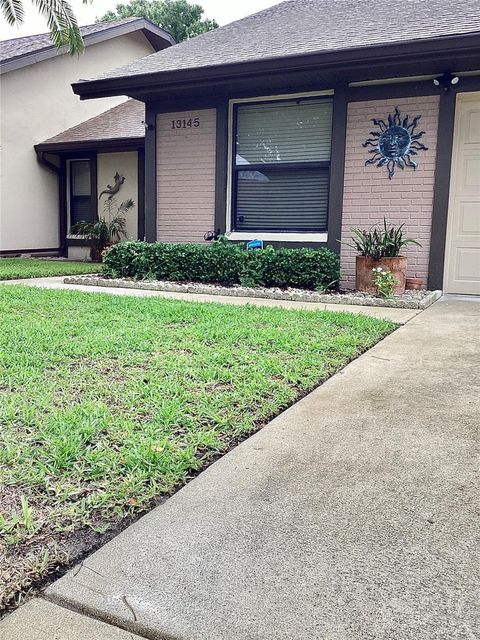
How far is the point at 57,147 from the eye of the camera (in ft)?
41.3

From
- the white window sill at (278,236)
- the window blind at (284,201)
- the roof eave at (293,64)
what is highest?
the roof eave at (293,64)

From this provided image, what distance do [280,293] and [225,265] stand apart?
1115 millimetres

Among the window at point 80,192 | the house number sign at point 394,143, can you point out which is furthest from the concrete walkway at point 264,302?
the window at point 80,192

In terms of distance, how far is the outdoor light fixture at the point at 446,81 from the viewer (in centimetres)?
671

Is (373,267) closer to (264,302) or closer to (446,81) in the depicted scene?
(264,302)

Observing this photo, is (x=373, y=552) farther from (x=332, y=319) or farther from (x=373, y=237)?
(x=373, y=237)

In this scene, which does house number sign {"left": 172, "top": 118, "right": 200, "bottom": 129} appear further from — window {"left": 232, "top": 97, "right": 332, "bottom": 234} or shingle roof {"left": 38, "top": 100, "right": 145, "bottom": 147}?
shingle roof {"left": 38, "top": 100, "right": 145, "bottom": 147}

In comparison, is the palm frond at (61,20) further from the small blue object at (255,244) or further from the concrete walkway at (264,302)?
the small blue object at (255,244)

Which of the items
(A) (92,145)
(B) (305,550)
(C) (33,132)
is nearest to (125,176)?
(A) (92,145)

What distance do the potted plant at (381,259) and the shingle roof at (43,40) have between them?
967cm

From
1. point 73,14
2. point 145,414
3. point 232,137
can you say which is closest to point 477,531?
point 145,414

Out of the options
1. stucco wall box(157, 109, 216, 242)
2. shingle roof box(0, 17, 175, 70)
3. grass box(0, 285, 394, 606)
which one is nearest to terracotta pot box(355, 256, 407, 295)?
grass box(0, 285, 394, 606)

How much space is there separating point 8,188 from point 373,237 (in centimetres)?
915

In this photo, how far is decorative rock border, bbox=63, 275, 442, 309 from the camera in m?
6.23
